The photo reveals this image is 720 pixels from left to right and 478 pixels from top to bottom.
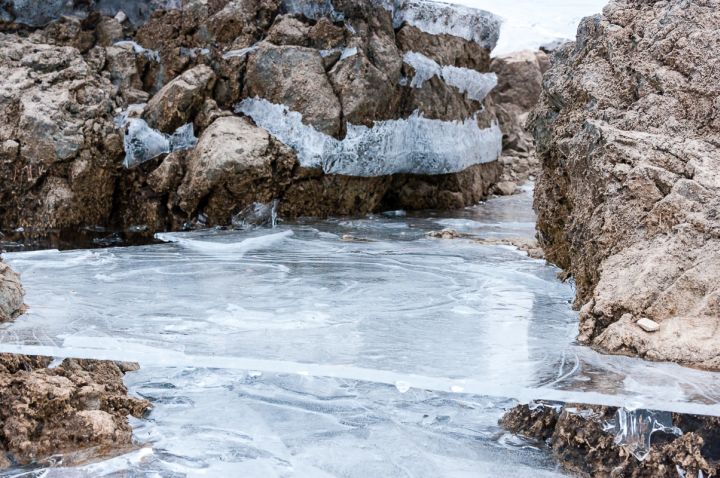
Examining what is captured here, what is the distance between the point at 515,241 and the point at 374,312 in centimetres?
190

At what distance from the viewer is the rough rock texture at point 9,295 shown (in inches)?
97.3

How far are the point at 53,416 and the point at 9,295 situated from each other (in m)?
0.71

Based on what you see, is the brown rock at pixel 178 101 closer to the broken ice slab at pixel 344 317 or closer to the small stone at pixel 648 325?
the broken ice slab at pixel 344 317

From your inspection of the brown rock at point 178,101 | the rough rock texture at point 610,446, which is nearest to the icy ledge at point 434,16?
the brown rock at point 178,101

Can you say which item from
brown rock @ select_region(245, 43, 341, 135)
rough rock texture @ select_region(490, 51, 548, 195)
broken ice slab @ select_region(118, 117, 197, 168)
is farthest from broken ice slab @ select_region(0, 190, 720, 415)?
rough rock texture @ select_region(490, 51, 548, 195)

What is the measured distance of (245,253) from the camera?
4.21 metres

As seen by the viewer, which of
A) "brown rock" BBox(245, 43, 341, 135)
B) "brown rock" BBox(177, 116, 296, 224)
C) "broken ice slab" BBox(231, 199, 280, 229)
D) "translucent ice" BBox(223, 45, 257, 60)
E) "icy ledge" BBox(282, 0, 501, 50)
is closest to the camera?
"brown rock" BBox(177, 116, 296, 224)

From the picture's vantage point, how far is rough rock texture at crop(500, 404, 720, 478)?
1.72 metres

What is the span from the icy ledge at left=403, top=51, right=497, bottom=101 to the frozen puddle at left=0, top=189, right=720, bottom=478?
2.53m

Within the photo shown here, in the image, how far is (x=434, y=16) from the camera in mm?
6035

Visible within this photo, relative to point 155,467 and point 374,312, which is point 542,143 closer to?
point 374,312

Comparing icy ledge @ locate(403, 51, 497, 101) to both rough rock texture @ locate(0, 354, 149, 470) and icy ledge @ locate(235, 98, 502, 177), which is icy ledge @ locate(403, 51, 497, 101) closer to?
icy ledge @ locate(235, 98, 502, 177)

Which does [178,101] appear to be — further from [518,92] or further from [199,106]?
[518,92]

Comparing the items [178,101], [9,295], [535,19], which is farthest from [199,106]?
[535,19]
